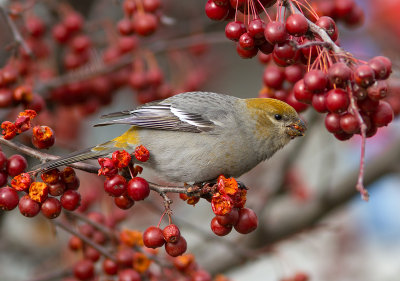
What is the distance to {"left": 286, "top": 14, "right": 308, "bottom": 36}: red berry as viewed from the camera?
1.70 meters

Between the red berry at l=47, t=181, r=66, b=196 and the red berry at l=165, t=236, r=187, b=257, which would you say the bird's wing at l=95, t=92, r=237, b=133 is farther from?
the red berry at l=165, t=236, r=187, b=257

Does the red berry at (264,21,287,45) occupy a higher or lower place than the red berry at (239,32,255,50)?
higher

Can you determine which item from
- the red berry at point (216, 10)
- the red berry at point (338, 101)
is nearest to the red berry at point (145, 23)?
the red berry at point (216, 10)

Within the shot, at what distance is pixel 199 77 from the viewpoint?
3.99 m

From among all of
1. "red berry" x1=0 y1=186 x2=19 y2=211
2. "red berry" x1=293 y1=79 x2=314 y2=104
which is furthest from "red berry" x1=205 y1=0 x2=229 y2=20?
"red berry" x1=0 y1=186 x2=19 y2=211

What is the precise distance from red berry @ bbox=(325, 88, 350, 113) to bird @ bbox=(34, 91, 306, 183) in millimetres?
1042

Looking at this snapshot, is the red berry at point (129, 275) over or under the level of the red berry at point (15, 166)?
under

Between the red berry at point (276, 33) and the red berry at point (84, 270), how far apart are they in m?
1.39

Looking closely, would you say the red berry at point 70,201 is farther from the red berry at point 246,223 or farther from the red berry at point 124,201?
the red berry at point 246,223

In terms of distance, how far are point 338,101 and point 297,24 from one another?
12.1 inches

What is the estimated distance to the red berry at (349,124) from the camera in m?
1.61

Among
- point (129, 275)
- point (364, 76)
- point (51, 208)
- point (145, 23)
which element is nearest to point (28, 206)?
point (51, 208)

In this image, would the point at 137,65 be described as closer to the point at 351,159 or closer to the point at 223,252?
the point at 223,252

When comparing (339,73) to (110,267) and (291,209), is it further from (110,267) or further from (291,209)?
(291,209)
